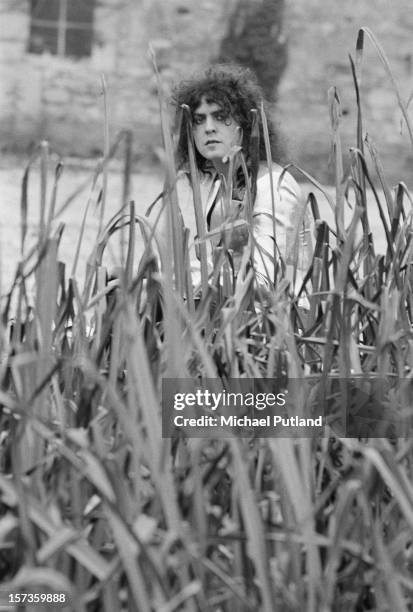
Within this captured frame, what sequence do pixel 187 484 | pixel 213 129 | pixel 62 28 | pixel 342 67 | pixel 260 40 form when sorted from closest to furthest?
pixel 187 484 < pixel 213 129 < pixel 260 40 < pixel 342 67 < pixel 62 28

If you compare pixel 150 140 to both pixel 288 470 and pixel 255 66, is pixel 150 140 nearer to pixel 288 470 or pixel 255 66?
pixel 255 66

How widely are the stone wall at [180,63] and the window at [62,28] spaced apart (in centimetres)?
8

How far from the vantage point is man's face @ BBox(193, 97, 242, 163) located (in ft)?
6.89

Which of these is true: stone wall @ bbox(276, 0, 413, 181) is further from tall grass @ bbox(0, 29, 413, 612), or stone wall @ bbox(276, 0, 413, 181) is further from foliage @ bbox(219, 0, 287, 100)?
tall grass @ bbox(0, 29, 413, 612)

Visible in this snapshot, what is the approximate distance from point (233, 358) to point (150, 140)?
35.0 feet

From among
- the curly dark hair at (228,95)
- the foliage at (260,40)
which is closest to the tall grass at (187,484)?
the curly dark hair at (228,95)

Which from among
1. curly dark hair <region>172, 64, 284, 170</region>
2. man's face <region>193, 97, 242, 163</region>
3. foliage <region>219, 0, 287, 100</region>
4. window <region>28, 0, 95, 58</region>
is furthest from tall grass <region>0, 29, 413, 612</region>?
window <region>28, 0, 95, 58</region>

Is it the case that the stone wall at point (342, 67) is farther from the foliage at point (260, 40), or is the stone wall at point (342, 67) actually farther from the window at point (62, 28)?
the window at point (62, 28)

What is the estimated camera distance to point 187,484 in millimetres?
946

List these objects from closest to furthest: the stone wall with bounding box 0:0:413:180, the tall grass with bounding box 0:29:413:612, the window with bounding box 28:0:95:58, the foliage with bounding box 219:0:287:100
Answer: the tall grass with bounding box 0:29:413:612 → the foliage with bounding box 219:0:287:100 → the stone wall with bounding box 0:0:413:180 → the window with bounding box 28:0:95:58

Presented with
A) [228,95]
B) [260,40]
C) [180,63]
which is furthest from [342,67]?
[228,95]

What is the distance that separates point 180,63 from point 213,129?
9612 mm

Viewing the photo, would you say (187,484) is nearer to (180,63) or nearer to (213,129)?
(213,129)

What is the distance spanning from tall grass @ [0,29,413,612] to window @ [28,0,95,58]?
1073cm
